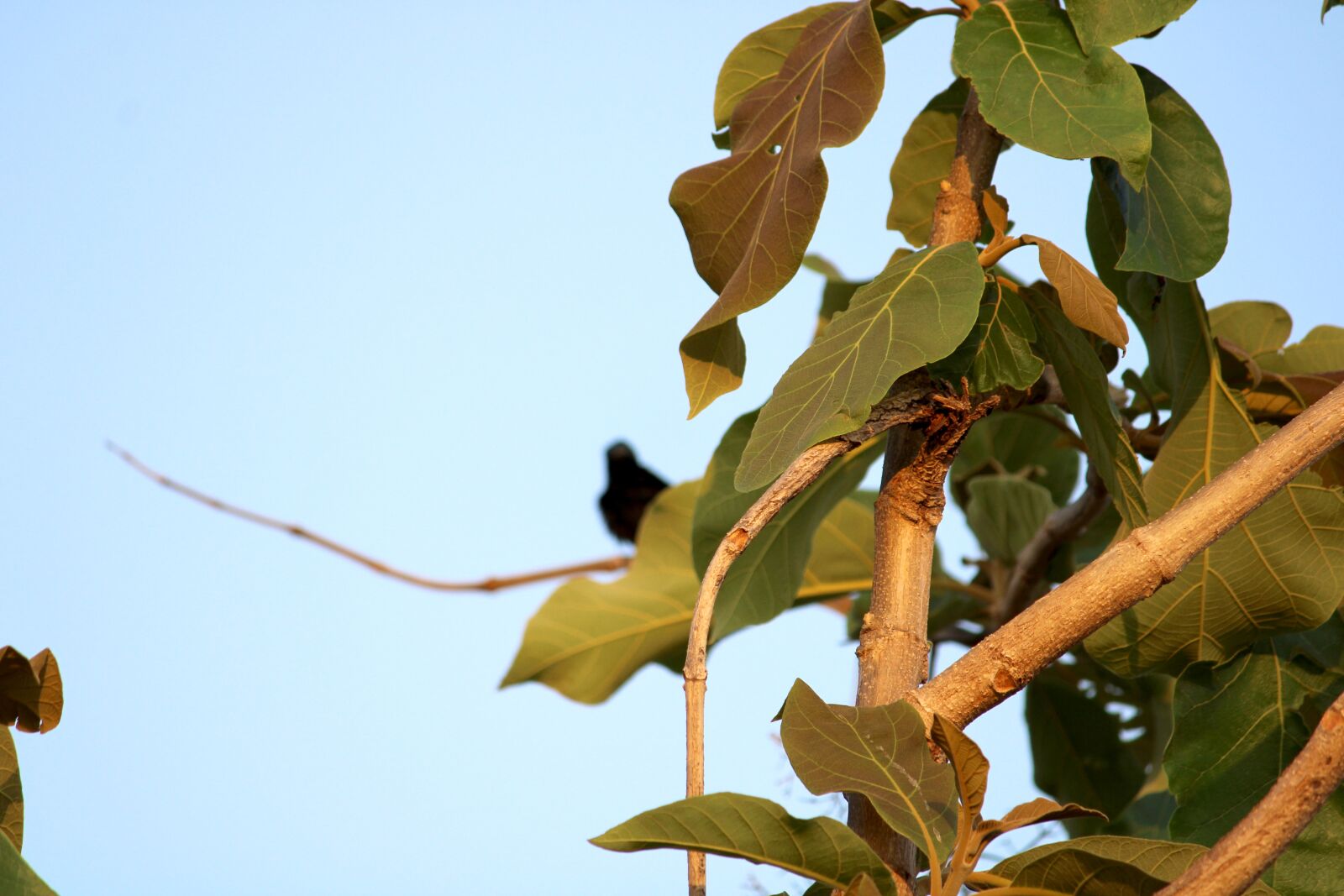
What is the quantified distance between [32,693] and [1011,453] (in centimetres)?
171

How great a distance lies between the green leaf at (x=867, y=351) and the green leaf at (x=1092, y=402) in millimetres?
128

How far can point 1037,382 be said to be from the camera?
41.3 inches

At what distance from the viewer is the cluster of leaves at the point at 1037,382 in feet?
2.34

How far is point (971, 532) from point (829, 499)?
0.66 metres

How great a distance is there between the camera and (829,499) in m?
1.52

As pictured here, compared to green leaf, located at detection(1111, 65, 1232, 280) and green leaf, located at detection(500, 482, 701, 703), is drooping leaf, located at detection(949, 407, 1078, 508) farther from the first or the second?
green leaf, located at detection(1111, 65, 1232, 280)

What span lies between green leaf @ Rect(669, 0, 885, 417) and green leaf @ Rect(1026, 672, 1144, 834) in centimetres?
131

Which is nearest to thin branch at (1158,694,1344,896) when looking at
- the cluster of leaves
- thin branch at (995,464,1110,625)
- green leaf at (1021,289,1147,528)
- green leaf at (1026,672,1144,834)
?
the cluster of leaves

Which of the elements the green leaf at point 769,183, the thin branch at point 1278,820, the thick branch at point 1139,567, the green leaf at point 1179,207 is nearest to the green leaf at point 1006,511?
the green leaf at point 1179,207

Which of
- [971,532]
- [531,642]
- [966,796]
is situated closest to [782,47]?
[966,796]

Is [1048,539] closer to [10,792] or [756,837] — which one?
[756,837]

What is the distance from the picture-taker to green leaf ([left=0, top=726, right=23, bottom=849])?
842 millimetres

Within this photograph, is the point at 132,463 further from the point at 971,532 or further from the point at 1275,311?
the point at 1275,311

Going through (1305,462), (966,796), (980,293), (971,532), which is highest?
(971,532)
